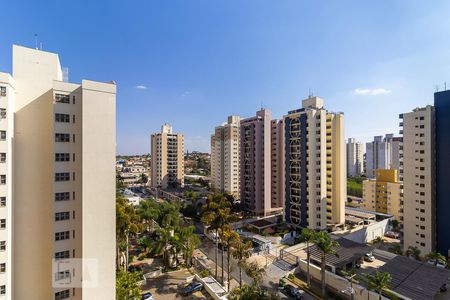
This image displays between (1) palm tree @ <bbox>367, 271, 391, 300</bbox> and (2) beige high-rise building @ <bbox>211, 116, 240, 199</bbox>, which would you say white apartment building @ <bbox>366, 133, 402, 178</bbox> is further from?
(1) palm tree @ <bbox>367, 271, 391, 300</bbox>

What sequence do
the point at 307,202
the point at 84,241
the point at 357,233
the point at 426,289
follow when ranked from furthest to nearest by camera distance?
the point at 307,202, the point at 357,233, the point at 426,289, the point at 84,241

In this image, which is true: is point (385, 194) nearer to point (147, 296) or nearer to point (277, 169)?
point (277, 169)

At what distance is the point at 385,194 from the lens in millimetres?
71500

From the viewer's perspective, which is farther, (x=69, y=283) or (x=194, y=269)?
(x=194, y=269)

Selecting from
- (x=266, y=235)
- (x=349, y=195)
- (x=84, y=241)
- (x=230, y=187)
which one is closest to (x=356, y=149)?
(x=349, y=195)

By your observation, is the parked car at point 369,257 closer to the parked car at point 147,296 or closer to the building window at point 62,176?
the parked car at point 147,296

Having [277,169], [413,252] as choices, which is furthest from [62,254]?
[277,169]

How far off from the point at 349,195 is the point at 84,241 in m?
109

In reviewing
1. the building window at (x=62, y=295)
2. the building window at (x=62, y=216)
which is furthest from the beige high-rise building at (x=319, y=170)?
the building window at (x=62, y=216)

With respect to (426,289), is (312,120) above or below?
above

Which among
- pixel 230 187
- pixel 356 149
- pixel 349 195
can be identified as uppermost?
pixel 356 149

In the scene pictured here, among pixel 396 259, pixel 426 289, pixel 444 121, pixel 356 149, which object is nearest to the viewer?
pixel 426 289

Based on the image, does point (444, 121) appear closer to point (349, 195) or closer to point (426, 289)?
point (426, 289)

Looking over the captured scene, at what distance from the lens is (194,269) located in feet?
123
